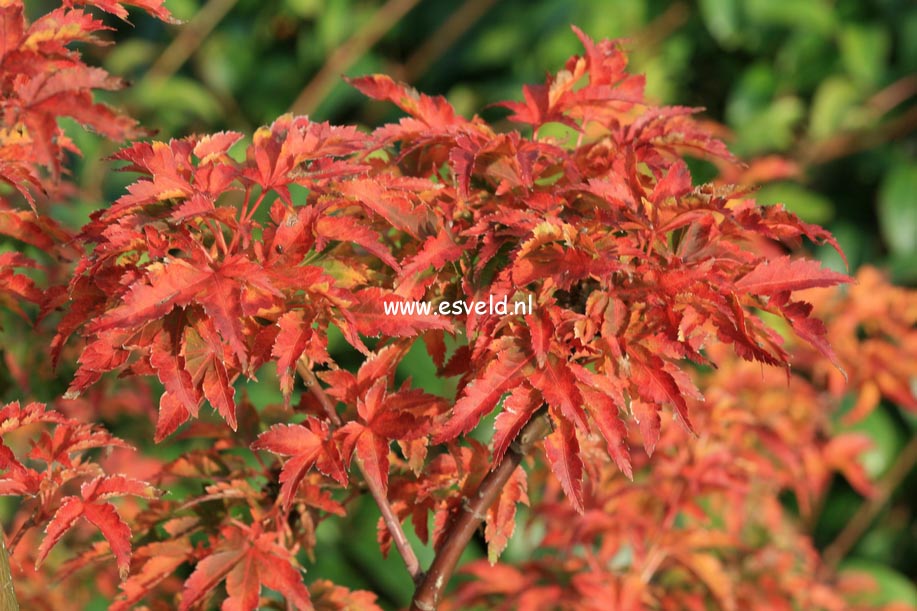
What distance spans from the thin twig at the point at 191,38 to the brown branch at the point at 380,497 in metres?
2.19

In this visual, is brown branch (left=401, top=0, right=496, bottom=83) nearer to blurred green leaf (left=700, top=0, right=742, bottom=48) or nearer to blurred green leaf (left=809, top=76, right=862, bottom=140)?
blurred green leaf (left=700, top=0, right=742, bottom=48)

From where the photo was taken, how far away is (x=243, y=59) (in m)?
2.83

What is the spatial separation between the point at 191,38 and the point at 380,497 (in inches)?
89.5

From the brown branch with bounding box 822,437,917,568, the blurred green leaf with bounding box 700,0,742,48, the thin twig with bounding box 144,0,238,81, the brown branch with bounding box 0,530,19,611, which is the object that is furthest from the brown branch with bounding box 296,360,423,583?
the thin twig with bounding box 144,0,238,81

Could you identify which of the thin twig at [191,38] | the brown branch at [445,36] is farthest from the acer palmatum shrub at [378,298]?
the thin twig at [191,38]

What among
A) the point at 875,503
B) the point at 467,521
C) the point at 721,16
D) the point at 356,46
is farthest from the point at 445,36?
the point at 467,521

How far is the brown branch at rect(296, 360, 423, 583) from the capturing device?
80 centimetres

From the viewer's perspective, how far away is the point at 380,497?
2.65ft

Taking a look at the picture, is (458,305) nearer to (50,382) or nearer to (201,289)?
(201,289)

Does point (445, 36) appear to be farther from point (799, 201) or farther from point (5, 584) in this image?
point (5, 584)

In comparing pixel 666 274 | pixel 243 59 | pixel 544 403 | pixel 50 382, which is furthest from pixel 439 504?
pixel 243 59

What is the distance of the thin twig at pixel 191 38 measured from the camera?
2.77m

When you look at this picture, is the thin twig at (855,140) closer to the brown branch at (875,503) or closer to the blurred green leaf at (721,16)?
the blurred green leaf at (721,16)

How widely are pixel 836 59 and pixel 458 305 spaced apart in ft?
6.53
